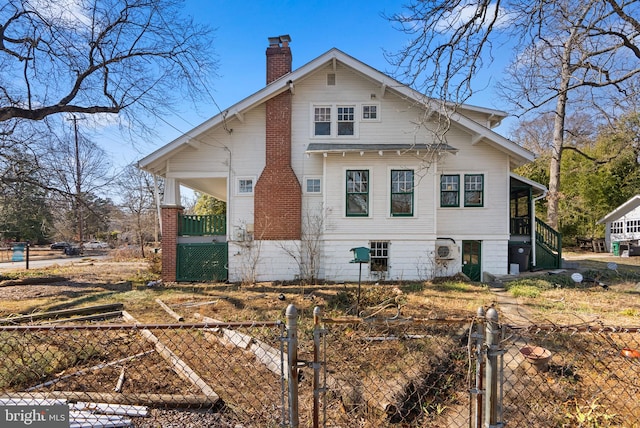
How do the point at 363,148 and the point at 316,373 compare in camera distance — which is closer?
the point at 316,373

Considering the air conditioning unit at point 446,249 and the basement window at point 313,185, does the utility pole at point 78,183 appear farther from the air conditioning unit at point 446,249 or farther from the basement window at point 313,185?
the air conditioning unit at point 446,249

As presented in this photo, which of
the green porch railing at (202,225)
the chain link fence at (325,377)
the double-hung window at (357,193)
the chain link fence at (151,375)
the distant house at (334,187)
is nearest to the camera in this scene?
the chain link fence at (325,377)

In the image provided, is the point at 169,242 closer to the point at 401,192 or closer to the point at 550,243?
the point at 401,192

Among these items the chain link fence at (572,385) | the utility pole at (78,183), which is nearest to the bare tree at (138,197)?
the utility pole at (78,183)

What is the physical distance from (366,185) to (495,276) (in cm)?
571

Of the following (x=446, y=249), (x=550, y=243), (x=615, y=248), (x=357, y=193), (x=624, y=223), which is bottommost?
(x=615, y=248)

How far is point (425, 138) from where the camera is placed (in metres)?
12.6

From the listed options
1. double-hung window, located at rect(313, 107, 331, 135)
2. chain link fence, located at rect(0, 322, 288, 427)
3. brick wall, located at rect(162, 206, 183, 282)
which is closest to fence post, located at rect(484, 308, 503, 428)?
chain link fence, located at rect(0, 322, 288, 427)

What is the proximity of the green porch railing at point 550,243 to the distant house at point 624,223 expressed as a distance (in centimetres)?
1402

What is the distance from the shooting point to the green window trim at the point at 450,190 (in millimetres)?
12578

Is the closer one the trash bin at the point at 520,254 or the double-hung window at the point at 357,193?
the double-hung window at the point at 357,193

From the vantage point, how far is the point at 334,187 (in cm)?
1230

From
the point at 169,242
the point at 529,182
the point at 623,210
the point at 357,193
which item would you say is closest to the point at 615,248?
the point at 623,210

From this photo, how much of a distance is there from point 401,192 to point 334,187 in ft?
7.99
